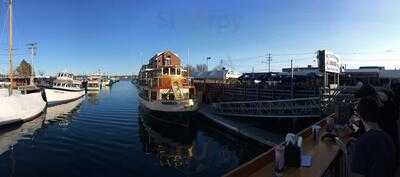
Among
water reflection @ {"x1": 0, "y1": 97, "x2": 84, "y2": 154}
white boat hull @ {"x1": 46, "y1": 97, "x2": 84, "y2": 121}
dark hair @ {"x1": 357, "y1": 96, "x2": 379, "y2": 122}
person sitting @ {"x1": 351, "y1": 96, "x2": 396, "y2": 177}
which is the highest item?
dark hair @ {"x1": 357, "y1": 96, "x2": 379, "y2": 122}

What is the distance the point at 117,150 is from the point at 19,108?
731 inches

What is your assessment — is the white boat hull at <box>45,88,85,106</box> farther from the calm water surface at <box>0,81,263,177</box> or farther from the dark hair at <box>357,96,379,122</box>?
the dark hair at <box>357,96,379,122</box>

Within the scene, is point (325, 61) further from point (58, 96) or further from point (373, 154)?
point (58, 96)

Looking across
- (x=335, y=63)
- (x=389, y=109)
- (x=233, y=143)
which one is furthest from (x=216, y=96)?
(x=389, y=109)

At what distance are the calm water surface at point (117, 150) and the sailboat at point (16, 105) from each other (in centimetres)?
105

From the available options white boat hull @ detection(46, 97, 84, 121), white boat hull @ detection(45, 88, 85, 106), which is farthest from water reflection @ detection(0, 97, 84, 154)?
white boat hull @ detection(45, 88, 85, 106)

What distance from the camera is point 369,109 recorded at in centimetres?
497

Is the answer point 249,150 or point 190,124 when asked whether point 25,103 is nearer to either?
point 190,124

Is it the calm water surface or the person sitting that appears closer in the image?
the person sitting

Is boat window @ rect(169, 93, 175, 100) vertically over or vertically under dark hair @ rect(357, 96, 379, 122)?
under

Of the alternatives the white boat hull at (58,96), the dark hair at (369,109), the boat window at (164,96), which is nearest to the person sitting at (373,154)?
the dark hair at (369,109)

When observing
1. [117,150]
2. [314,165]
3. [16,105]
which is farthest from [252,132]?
[16,105]

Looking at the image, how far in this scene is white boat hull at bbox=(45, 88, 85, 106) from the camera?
65.9 metres

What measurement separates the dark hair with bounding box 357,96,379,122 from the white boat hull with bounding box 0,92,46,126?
35611 mm
